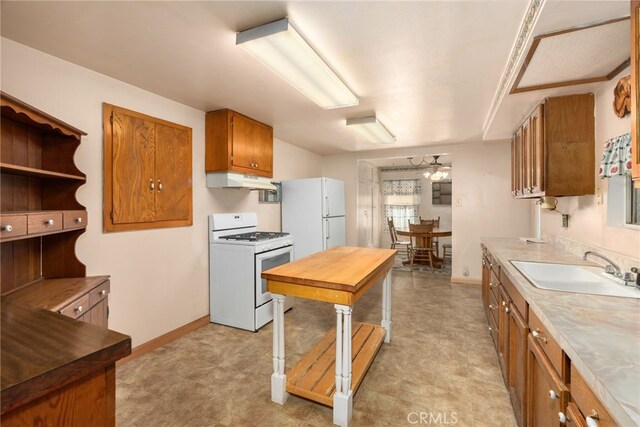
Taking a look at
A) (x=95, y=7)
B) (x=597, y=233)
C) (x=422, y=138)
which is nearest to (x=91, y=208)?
(x=95, y=7)

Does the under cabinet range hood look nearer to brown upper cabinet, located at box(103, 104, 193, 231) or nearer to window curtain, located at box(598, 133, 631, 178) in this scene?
brown upper cabinet, located at box(103, 104, 193, 231)

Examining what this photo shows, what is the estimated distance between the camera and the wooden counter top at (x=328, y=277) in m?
1.66

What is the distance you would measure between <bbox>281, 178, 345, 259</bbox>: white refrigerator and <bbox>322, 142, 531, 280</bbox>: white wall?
2.09 meters

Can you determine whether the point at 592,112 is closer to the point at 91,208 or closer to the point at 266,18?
the point at 266,18

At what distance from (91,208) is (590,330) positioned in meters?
2.94

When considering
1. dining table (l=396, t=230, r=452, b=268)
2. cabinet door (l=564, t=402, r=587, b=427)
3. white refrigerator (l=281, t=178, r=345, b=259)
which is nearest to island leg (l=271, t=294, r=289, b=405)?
cabinet door (l=564, t=402, r=587, b=427)

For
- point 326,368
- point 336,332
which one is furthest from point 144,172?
point 326,368

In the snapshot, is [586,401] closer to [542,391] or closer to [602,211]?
[542,391]

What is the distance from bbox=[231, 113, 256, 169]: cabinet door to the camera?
Result: 10.2 feet

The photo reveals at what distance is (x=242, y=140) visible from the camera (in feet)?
10.5

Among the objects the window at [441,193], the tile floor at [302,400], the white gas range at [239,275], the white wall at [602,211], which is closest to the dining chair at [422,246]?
the window at [441,193]

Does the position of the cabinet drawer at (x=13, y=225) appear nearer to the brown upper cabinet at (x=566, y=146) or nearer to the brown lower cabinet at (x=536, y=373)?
the brown lower cabinet at (x=536, y=373)

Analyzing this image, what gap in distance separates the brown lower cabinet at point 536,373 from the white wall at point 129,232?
279 cm

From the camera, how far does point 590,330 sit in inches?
38.6
